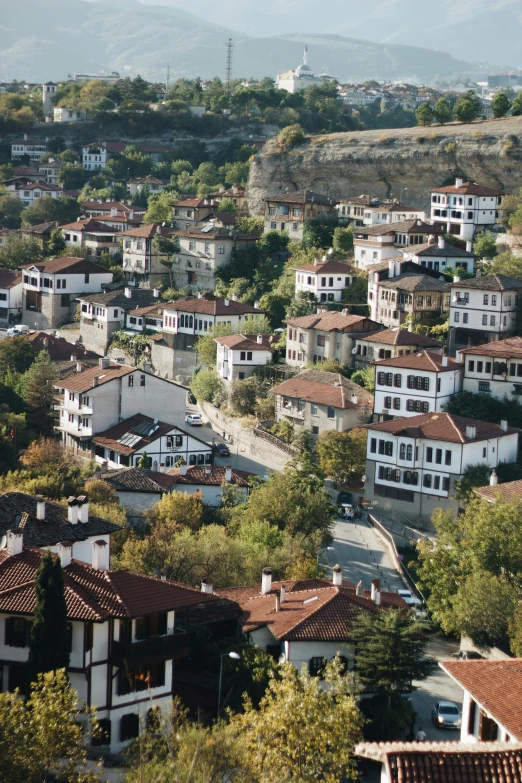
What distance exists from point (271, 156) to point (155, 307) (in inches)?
668

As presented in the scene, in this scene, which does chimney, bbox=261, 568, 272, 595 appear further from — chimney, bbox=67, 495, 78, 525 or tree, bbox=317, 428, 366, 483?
tree, bbox=317, 428, 366, 483

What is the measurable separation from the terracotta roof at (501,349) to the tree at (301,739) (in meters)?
33.9

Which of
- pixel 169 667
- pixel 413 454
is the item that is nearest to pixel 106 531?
pixel 169 667

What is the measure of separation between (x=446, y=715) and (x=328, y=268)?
125 ft

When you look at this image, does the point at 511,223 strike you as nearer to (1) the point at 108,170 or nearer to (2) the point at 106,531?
(2) the point at 106,531

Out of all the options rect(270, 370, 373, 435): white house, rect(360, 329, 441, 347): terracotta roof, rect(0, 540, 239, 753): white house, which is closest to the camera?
rect(0, 540, 239, 753): white house

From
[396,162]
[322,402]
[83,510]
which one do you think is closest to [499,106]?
[396,162]

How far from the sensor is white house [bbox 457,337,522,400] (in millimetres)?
56469

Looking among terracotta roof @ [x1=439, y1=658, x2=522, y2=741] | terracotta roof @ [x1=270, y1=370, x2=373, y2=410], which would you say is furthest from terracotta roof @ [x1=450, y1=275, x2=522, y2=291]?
terracotta roof @ [x1=439, y1=658, x2=522, y2=741]

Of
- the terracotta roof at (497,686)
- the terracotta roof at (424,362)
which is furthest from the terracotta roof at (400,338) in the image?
the terracotta roof at (497,686)

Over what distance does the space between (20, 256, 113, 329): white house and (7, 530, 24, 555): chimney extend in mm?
51007

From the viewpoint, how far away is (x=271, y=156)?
87.2 m

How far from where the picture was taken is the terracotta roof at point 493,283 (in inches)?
2356

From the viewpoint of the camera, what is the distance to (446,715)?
108 feet
